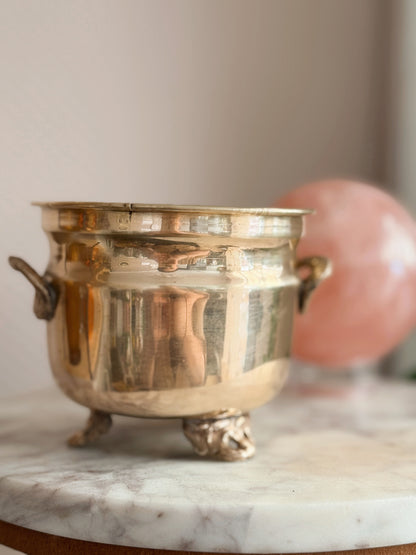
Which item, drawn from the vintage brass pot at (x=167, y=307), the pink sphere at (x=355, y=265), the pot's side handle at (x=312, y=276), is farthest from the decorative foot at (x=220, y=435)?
the pink sphere at (x=355, y=265)

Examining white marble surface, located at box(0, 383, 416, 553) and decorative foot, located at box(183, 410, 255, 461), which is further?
decorative foot, located at box(183, 410, 255, 461)

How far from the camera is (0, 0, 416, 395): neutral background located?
0.94 m

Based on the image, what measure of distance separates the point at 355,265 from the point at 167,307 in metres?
0.36

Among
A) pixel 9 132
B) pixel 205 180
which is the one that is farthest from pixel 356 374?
pixel 9 132

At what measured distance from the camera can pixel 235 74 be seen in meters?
1.22

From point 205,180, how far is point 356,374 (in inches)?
15.2

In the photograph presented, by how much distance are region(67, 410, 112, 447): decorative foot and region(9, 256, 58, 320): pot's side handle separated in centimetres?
11

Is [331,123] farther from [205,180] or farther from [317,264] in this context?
[317,264]

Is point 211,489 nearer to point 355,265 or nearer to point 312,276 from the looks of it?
point 312,276

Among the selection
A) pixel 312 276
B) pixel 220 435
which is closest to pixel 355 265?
pixel 312 276

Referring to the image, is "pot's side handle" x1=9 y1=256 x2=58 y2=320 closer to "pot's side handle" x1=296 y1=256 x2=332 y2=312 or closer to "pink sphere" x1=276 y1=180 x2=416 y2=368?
"pot's side handle" x1=296 y1=256 x2=332 y2=312

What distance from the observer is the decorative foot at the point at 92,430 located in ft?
2.31

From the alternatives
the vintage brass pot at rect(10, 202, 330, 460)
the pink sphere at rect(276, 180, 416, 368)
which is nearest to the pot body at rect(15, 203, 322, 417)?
the vintage brass pot at rect(10, 202, 330, 460)

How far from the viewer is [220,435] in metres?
0.66
